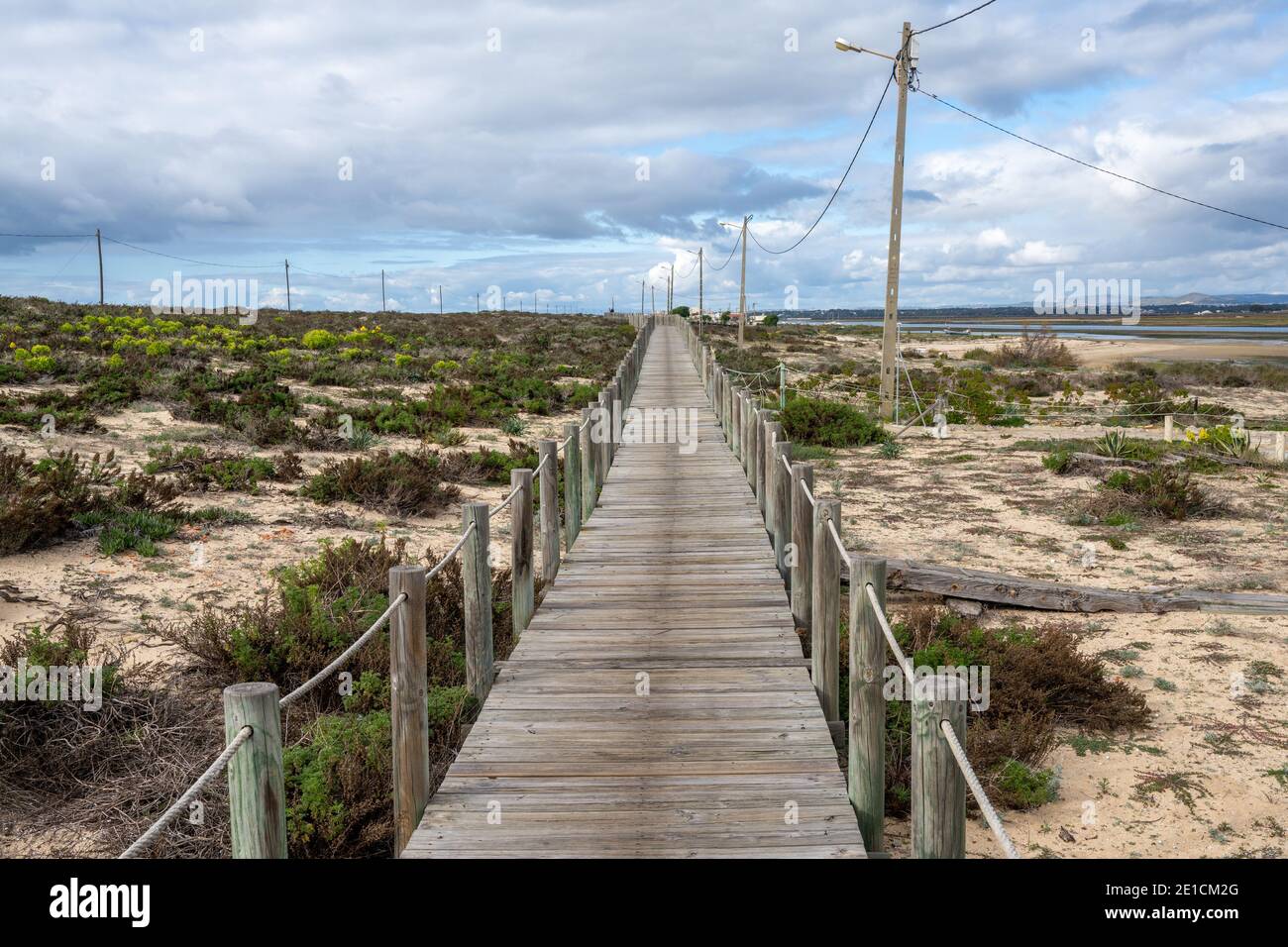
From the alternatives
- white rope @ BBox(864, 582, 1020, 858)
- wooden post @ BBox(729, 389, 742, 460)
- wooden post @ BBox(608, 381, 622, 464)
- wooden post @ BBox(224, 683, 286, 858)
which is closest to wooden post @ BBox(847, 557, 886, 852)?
white rope @ BBox(864, 582, 1020, 858)

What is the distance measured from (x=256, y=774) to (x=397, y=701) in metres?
1.36

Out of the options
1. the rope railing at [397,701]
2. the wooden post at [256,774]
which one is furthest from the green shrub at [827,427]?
the wooden post at [256,774]

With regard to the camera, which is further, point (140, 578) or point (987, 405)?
point (987, 405)

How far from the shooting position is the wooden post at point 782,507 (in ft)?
27.1

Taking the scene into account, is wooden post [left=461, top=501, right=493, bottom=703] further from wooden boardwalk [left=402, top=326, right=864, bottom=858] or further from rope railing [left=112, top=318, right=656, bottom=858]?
wooden boardwalk [left=402, top=326, right=864, bottom=858]

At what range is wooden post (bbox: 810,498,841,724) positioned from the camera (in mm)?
5465

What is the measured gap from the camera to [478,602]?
5.73 meters

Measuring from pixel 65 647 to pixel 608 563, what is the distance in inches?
169

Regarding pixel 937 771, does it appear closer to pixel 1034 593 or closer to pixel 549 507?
pixel 549 507
